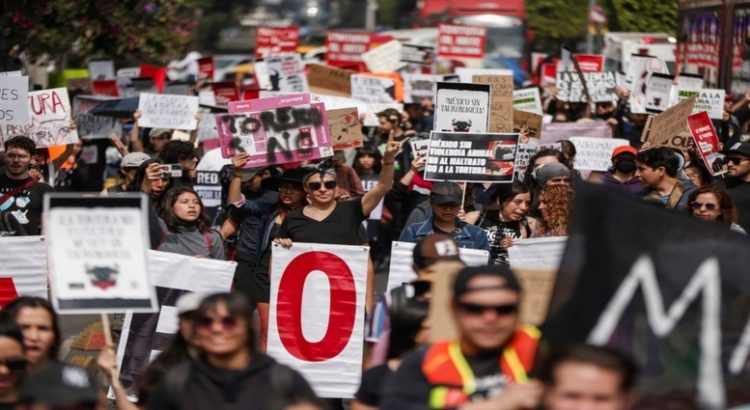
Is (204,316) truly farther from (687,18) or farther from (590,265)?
(687,18)

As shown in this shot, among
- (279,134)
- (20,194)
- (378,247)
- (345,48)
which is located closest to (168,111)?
(378,247)

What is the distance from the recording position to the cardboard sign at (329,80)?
19.1m

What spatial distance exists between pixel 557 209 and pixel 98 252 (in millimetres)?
4088

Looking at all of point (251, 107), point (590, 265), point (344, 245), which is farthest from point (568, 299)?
point (251, 107)

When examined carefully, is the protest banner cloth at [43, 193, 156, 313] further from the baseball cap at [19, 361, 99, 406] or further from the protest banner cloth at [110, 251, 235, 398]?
the protest banner cloth at [110, 251, 235, 398]

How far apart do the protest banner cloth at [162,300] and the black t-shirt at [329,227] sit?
0.98 m

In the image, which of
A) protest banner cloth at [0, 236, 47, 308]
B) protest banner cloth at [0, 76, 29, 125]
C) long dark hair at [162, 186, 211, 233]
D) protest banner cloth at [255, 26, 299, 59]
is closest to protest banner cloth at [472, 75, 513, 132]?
protest banner cloth at [0, 76, 29, 125]

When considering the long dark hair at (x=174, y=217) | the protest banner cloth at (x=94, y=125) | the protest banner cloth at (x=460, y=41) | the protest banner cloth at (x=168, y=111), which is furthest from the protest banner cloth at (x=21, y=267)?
the protest banner cloth at (x=460, y=41)

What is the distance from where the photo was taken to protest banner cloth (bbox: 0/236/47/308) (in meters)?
9.54

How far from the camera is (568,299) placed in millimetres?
5008

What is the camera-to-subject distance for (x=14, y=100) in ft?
45.1

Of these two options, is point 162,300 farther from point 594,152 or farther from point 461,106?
point 594,152

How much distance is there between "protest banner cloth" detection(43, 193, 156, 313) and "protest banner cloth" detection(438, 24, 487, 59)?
Answer: 741 inches

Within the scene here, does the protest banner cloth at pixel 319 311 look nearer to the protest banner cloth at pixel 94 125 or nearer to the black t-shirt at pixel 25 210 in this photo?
the black t-shirt at pixel 25 210
